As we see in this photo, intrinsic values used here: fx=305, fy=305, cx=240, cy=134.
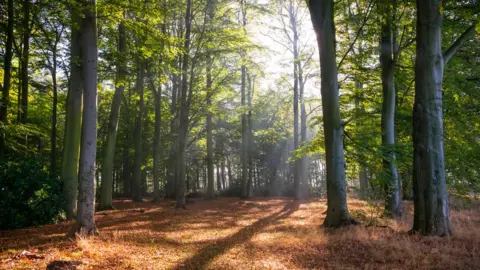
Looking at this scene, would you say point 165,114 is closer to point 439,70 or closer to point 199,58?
point 199,58

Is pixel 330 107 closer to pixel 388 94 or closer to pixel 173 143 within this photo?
pixel 388 94

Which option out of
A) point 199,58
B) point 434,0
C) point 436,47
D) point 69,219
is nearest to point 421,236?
point 436,47

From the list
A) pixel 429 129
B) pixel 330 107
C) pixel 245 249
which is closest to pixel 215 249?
pixel 245 249

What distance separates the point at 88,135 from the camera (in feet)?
23.9

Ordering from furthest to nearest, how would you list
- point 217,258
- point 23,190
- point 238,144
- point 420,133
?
point 238,144 < point 23,190 < point 420,133 < point 217,258

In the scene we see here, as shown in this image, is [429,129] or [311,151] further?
[311,151]

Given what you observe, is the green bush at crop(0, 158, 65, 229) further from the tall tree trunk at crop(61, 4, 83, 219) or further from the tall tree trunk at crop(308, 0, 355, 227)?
the tall tree trunk at crop(308, 0, 355, 227)

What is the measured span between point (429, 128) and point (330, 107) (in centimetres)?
262

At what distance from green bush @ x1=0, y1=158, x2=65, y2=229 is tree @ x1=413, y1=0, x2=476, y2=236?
10.7 metres

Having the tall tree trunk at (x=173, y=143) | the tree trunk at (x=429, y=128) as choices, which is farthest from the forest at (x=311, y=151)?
the tall tree trunk at (x=173, y=143)

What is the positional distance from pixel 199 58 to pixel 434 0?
10.2 metres

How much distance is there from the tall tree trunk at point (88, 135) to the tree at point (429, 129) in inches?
302

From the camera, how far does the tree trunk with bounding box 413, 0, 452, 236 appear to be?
6949 millimetres

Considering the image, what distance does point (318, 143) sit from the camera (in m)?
12.5
